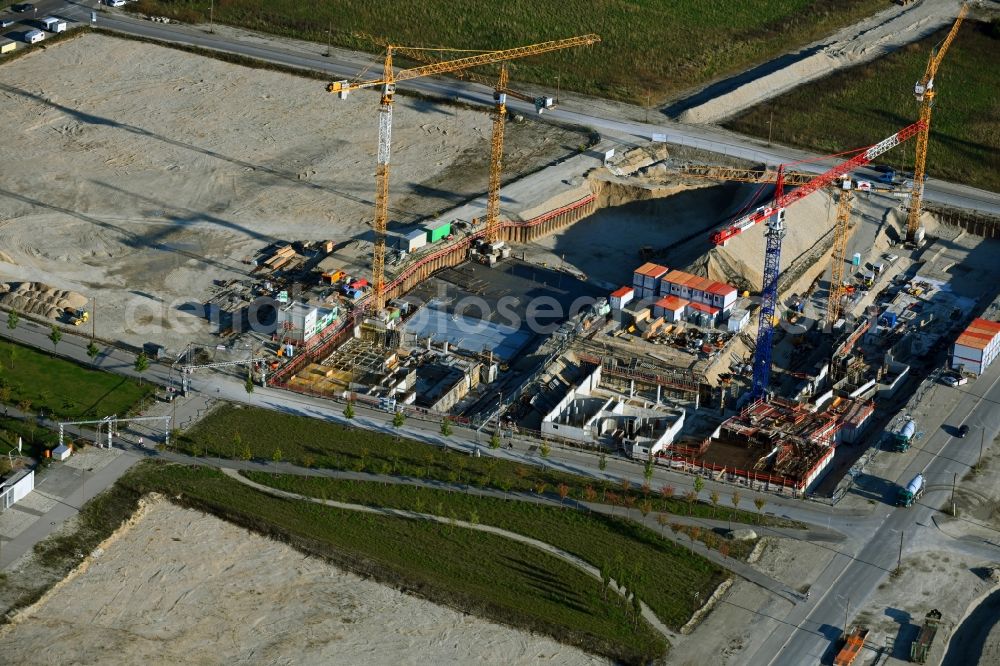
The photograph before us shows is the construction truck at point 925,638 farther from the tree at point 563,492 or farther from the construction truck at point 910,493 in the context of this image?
the tree at point 563,492

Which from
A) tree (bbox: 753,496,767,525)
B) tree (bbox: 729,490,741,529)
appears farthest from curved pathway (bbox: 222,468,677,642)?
tree (bbox: 753,496,767,525)

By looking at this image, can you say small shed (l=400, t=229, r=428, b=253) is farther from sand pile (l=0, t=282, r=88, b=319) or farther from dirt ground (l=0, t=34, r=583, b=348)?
sand pile (l=0, t=282, r=88, b=319)

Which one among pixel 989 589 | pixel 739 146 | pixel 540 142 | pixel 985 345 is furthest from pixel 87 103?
pixel 989 589

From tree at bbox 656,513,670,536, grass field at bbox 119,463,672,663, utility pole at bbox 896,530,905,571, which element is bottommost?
grass field at bbox 119,463,672,663

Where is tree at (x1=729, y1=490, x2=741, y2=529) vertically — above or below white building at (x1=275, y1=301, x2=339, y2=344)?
below

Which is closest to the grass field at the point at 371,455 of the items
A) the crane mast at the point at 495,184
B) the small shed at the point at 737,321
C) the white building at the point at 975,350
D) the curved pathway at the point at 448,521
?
the curved pathway at the point at 448,521

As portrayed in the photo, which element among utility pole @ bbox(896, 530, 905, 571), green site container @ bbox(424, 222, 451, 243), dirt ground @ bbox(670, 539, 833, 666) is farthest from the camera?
green site container @ bbox(424, 222, 451, 243)

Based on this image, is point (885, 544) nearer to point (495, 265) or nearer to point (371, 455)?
point (371, 455)
